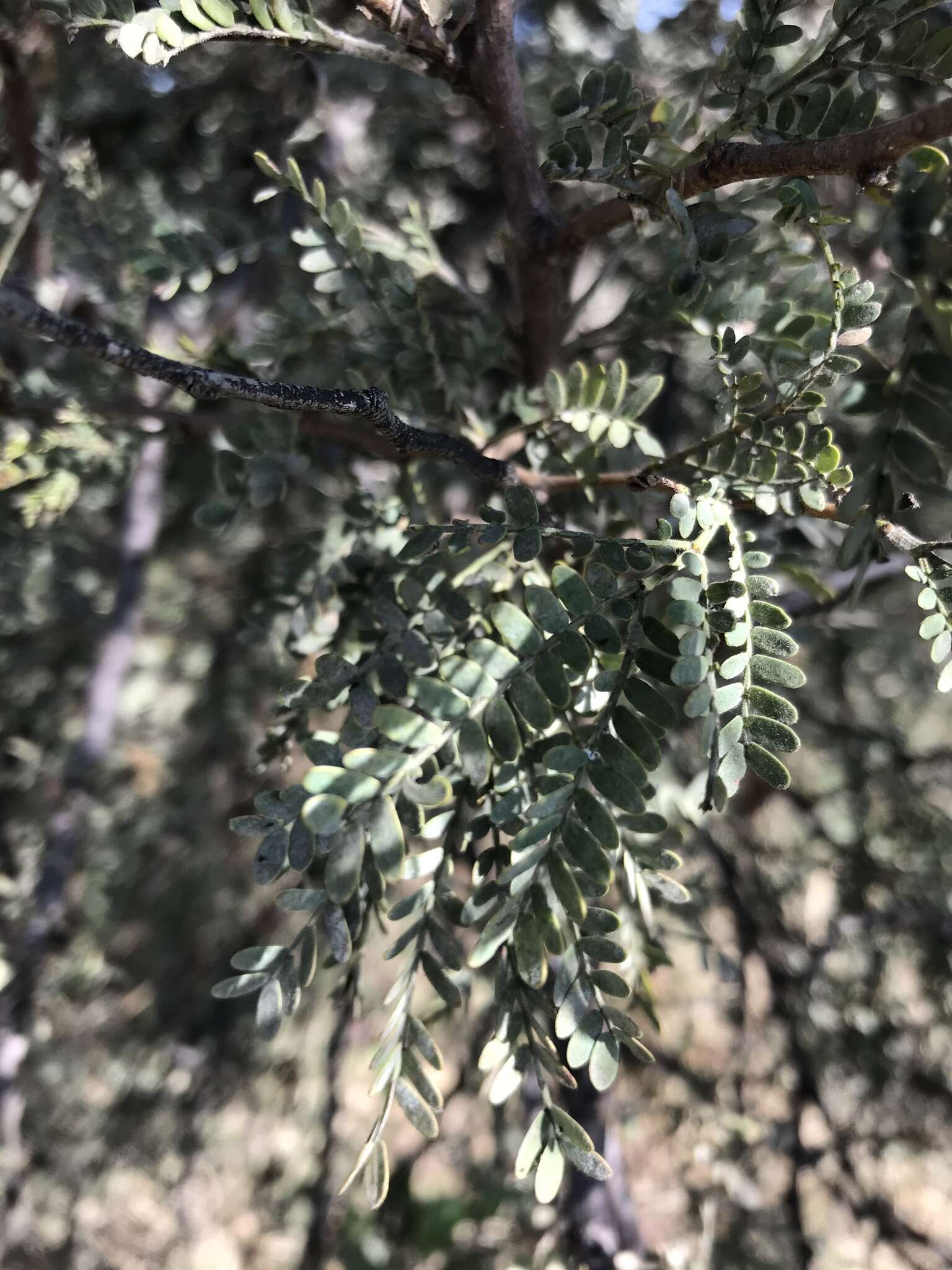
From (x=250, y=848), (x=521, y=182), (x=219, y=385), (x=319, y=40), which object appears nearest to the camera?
(x=219, y=385)

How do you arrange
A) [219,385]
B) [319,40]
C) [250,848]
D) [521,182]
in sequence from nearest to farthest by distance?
[219,385]
[319,40]
[521,182]
[250,848]

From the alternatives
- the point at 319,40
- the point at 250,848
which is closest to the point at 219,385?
the point at 319,40

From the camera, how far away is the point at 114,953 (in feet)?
5.31

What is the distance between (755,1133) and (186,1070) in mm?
932

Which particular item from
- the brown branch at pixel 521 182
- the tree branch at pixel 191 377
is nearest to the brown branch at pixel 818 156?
the brown branch at pixel 521 182

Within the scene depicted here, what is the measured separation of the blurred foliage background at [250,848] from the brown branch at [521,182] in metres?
0.11

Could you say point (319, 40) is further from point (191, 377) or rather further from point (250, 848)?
point (250, 848)

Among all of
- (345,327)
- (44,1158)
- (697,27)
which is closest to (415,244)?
(345,327)

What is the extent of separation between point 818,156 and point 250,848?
60.1 inches

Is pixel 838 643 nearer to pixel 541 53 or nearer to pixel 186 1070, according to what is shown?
pixel 541 53

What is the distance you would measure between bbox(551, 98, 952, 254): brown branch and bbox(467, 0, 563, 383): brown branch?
0.13m

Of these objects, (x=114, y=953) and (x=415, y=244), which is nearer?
(x=415, y=244)

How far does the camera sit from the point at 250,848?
5.58 ft

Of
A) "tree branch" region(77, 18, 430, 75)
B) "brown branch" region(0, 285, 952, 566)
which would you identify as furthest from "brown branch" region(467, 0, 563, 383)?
"brown branch" region(0, 285, 952, 566)
